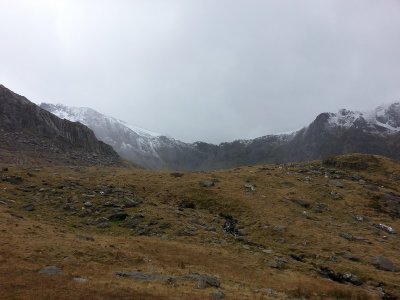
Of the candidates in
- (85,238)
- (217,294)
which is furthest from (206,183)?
(217,294)

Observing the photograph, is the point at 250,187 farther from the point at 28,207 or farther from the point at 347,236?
the point at 28,207

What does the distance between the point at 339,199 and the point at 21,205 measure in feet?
202

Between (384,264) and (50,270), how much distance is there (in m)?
44.2

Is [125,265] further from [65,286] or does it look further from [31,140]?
[31,140]

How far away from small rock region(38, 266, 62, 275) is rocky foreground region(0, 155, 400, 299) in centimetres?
9

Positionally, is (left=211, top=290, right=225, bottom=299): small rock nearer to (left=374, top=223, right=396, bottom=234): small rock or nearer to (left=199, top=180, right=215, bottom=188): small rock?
(left=374, top=223, right=396, bottom=234): small rock

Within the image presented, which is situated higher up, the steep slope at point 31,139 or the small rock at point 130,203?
the steep slope at point 31,139

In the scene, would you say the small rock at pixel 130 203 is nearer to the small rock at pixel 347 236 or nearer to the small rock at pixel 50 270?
the small rock at pixel 50 270

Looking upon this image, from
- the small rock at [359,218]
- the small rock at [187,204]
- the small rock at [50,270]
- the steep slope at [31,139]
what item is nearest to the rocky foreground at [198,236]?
Answer: the small rock at [50,270]

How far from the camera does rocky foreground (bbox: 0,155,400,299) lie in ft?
127

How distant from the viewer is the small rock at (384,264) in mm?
57384

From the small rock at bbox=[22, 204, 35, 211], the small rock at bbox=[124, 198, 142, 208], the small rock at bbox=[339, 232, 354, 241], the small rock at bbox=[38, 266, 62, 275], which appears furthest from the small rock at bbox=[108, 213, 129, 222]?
the small rock at bbox=[339, 232, 354, 241]

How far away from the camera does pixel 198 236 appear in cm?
6209

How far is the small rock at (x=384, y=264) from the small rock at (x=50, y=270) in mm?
42325
